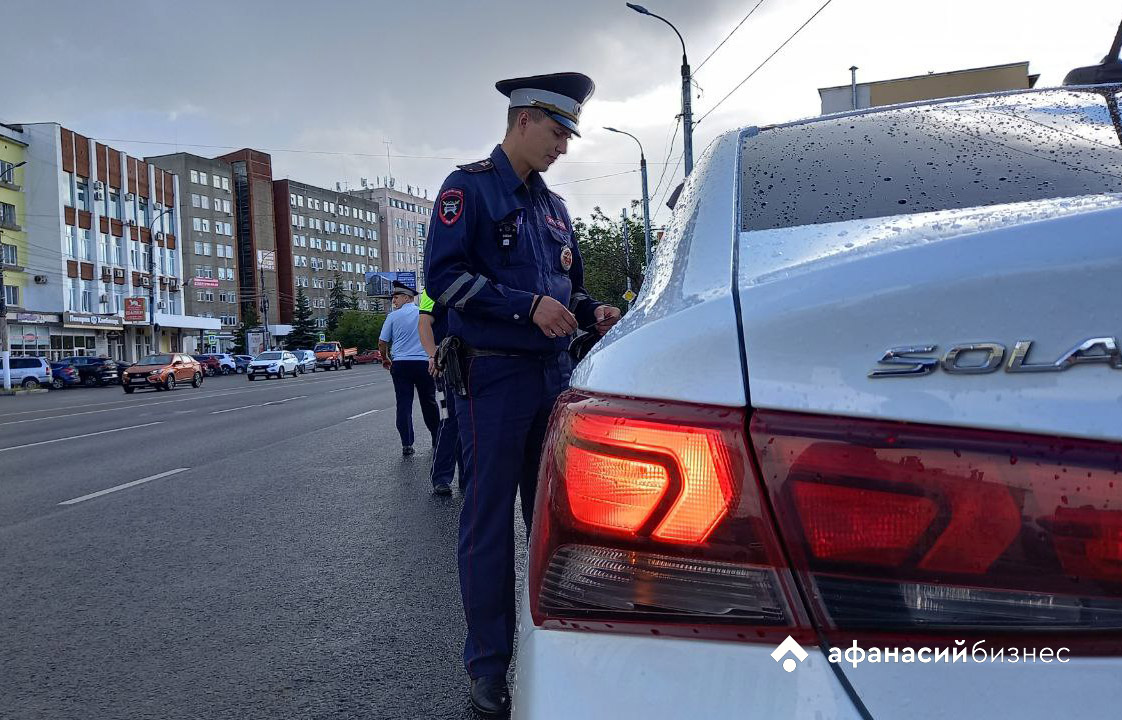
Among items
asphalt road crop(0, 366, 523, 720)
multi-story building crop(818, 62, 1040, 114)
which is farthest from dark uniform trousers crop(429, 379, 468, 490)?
multi-story building crop(818, 62, 1040, 114)

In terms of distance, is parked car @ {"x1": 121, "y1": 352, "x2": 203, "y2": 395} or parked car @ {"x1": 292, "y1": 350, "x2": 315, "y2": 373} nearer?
parked car @ {"x1": 121, "y1": 352, "x2": 203, "y2": 395}

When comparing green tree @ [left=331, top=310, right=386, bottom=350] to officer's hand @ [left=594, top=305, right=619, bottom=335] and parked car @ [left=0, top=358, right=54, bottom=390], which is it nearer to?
parked car @ [left=0, top=358, right=54, bottom=390]

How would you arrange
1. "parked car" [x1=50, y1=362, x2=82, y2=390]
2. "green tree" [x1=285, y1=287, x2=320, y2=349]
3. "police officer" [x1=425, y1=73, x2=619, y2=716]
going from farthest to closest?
1. "green tree" [x1=285, y1=287, x2=320, y2=349]
2. "parked car" [x1=50, y1=362, x2=82, y2=390]
3. "police officer" [x1=425, y1=73, x2=619, y2=716]

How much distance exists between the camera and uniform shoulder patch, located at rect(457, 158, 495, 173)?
2645 millimetres

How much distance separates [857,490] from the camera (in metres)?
0.85

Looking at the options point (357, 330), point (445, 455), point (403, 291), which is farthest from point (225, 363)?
point (445, 455)

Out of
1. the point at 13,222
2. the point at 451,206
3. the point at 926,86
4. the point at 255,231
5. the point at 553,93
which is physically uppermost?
the point at 255,231

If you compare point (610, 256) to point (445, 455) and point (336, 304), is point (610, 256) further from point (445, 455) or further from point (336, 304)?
point (336, 304)

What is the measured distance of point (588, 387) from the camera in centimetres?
107

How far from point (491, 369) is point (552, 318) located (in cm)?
26

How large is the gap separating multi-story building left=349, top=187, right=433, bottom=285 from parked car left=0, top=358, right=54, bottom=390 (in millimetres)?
84976

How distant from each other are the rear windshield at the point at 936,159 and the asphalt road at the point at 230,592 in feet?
6.50

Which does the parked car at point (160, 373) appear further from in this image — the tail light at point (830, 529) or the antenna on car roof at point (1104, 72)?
the tail light at point (830, 529)

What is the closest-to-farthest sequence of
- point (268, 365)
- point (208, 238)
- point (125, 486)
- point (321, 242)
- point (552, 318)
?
point (552, 318)
point (125, 486)
point (268, 365)
point (208, 238)
point (321, 242)
